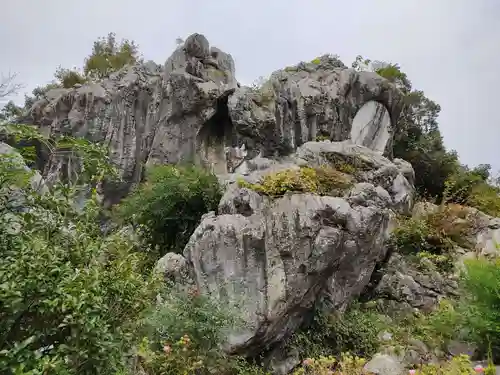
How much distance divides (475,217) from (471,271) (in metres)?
6.09

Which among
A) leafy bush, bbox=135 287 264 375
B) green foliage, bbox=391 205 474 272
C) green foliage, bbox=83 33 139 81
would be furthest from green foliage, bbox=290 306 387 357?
green foliage, bbox=83 33 139 81

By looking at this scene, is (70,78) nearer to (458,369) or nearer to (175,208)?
(175,208)

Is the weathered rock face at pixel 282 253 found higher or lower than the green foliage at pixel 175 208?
lower

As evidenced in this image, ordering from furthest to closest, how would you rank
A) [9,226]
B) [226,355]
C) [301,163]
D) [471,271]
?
[301,163] → [226,355] → [471,271] → [9,226]

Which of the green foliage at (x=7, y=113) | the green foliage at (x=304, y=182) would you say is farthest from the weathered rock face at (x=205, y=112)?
the green foliage at (x=7, y=113)

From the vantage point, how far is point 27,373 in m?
1.82

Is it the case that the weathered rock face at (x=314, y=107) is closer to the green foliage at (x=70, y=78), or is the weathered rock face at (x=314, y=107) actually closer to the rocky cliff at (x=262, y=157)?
the rocky cliff at (x=262, y=157)

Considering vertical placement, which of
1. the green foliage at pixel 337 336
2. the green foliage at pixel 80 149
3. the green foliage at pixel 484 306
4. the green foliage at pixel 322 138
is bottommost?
the green foliage at pixel 337 336

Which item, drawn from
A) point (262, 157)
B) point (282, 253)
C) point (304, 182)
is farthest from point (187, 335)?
point (262, 157)

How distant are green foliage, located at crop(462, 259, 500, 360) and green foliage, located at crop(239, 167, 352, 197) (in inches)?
118

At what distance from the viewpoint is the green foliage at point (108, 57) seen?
1733 cm

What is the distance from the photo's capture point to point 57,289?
7.13ft

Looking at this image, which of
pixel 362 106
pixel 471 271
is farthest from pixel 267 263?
pixel 362 106

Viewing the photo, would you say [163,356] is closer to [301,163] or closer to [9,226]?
[9,226]
